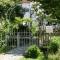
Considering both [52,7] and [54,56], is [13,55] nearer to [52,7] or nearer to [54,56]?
[54,56]

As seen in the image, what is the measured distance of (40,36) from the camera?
50.1 ft

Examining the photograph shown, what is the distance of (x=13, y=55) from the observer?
43.9 feet

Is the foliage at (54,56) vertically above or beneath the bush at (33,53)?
above

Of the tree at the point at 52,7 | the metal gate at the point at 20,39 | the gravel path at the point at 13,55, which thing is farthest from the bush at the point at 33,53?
the tree at the point at 52,7

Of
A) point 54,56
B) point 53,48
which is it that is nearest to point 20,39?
point 53,48

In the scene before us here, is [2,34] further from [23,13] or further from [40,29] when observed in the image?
[23,13]

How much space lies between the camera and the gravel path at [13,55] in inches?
503

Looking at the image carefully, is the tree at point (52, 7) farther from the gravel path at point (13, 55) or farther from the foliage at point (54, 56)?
the foliage at point (54, 56)

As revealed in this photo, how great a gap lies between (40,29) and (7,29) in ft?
6.31

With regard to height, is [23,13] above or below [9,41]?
above

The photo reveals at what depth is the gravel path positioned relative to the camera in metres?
12.8

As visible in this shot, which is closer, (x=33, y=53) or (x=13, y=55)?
(x=33, y=53)

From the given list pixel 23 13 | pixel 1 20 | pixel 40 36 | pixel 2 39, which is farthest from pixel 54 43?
pixel 23 13

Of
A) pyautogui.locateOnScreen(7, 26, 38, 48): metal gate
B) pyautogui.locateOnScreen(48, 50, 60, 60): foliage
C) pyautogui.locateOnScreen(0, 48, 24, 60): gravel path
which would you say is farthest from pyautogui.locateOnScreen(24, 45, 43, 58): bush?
pyautogui.locateOnScreen(7, 26, 38, 48): metal gate
